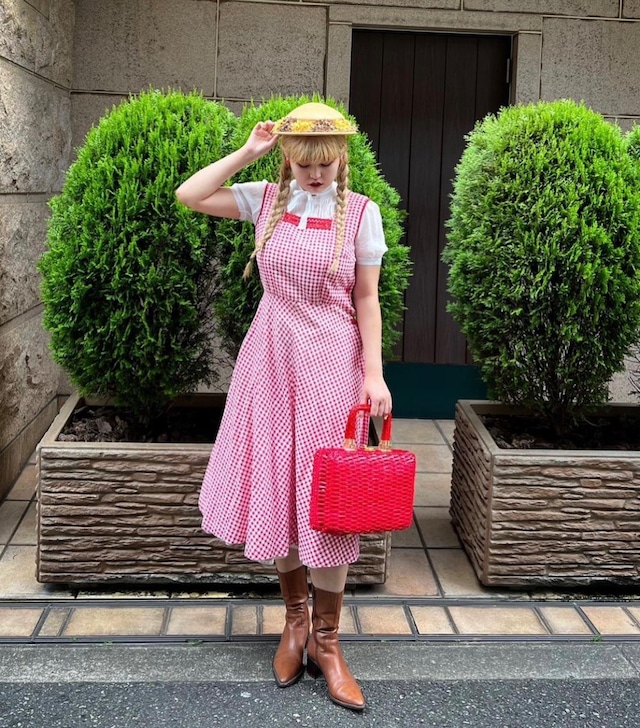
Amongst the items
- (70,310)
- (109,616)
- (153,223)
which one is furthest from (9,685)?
(153,223)

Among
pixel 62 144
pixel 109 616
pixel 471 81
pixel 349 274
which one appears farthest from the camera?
pixel 471 81

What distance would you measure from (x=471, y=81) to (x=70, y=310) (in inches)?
130

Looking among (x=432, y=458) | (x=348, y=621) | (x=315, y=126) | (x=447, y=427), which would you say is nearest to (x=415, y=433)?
(x=447, y=427)

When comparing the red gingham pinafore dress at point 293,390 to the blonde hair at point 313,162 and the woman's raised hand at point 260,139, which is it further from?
the woman's raised hand at point 260,139

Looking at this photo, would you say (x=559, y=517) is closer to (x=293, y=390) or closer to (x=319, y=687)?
(x=319, y=687)

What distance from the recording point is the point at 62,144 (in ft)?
17.7

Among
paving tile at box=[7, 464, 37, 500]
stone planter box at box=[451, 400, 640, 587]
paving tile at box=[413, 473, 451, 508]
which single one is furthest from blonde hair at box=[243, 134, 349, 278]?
paving tile at box=[7, 464, 37, 500]

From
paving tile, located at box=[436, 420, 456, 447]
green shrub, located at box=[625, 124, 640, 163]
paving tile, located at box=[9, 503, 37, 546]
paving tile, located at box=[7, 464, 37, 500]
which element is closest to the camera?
green shrub, located at box=[625, 124, 640, 163]

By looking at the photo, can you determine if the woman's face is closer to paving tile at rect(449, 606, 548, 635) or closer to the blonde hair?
the blonde hair

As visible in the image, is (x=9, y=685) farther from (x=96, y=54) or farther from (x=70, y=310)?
Answer: (x=96, y=54)

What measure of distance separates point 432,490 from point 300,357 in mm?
2191

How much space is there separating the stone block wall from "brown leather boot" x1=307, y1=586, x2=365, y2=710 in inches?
82.4

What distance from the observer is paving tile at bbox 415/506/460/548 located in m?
4.30

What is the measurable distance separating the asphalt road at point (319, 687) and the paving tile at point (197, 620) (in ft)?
0.38
